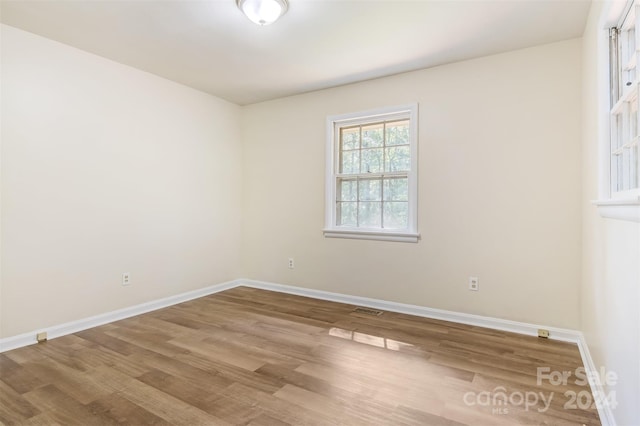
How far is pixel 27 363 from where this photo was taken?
7.60 ft

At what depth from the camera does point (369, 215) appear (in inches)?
149

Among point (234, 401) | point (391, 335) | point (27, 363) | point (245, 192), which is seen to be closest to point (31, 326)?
point (27, 363)

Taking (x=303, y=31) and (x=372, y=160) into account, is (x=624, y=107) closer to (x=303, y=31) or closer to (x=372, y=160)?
(x=303, y=31)

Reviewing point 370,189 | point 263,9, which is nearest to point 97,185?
point 263,9

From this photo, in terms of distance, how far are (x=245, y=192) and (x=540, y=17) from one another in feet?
12.3

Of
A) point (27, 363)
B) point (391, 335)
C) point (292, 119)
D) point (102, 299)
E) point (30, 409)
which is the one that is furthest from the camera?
point (292, 119)

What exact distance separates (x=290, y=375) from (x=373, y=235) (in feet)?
6.16

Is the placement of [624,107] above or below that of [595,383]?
above

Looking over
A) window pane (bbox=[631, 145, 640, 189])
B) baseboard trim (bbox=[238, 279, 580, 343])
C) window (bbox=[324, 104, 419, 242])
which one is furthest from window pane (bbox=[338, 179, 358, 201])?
window pane (bbox=[631, 145, 640, 189])

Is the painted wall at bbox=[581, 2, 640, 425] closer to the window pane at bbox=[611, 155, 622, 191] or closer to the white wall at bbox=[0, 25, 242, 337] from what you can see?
the window pane at bbox=[611, 155, 622, 191]

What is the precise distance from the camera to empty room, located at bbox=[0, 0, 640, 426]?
6.06 feet

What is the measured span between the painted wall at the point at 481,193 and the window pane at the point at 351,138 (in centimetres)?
24

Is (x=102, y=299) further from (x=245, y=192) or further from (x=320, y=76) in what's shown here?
(x=320, y=76)

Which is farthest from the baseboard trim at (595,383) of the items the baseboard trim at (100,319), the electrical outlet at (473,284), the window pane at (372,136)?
the baseboard trim at (100,319)
